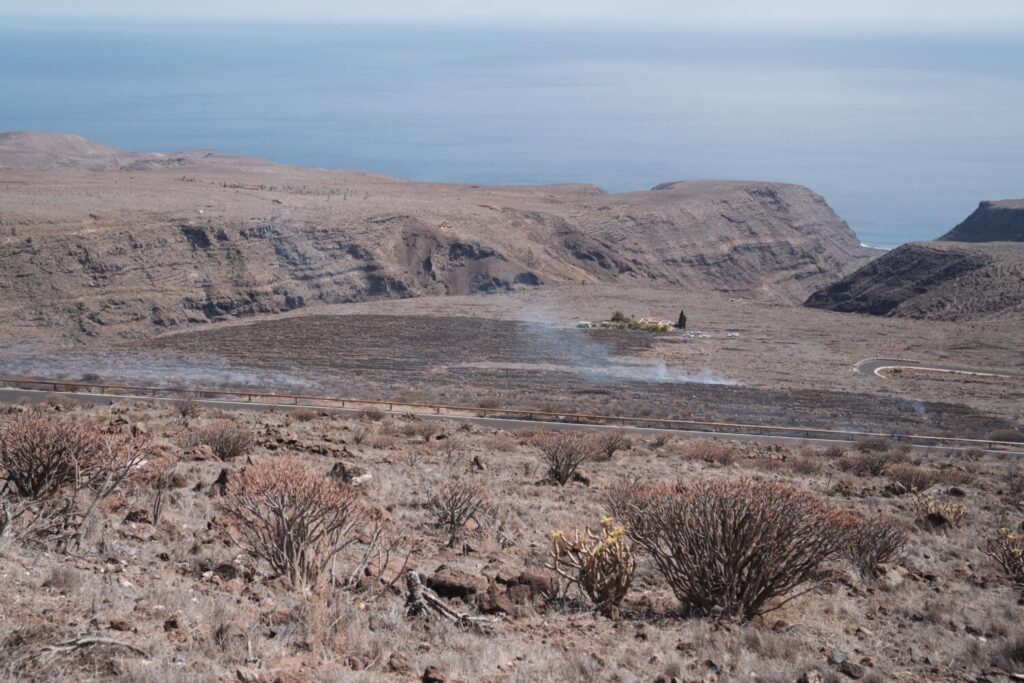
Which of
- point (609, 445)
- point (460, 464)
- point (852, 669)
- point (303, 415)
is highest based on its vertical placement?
point (852, 669)

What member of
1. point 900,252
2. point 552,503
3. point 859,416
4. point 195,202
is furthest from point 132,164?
point 552,503

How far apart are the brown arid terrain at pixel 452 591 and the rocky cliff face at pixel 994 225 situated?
2994 inches

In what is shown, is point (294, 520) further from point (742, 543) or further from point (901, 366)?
point (901, 366)

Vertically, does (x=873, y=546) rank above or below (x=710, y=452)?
above

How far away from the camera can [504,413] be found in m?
27.4

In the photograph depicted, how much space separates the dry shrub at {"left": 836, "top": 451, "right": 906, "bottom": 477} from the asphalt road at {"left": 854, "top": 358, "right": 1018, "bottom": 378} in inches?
680

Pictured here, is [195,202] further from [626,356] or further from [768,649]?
[768,649]

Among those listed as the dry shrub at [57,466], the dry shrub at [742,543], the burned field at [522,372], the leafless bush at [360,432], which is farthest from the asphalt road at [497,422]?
the dry shrub at [742,543]

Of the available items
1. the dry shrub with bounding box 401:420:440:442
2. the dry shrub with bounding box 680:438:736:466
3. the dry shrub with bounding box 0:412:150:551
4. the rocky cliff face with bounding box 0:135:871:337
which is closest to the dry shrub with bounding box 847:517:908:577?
the dry shrub with bounding box 0:412:150:551

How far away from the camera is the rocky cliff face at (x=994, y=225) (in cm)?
7944

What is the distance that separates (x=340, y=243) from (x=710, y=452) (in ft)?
135

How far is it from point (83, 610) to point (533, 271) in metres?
55.8

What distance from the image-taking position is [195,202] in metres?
58.5

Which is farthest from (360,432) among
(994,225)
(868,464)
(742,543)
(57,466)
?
(994,225)
